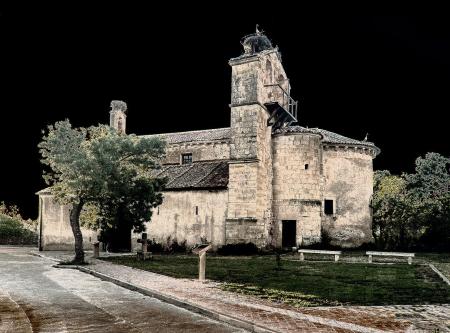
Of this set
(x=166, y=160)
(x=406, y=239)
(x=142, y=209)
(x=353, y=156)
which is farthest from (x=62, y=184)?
(x=406, y=239)

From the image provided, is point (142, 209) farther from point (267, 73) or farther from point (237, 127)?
point (267, 73)

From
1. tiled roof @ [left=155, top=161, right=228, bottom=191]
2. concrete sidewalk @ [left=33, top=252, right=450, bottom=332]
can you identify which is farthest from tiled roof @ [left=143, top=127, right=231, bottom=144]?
concrete sidewalk @ [left=33, top=252, right=450, bottom=332]

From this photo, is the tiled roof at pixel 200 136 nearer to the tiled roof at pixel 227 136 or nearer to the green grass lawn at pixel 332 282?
the tiled roof at pixel 227 136

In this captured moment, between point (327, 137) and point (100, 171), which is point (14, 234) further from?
point (327, 137)

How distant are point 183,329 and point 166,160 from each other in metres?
26.8

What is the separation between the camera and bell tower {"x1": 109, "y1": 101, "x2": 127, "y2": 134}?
36500 mm

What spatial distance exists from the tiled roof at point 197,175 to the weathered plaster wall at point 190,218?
1.50 ft

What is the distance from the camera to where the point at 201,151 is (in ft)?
106

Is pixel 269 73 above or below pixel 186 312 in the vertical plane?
above

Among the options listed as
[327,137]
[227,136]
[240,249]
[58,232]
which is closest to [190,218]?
[240,249]

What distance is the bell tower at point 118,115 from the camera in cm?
3650

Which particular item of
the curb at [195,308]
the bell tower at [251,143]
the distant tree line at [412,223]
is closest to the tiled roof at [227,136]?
the bell tower at [251,143]

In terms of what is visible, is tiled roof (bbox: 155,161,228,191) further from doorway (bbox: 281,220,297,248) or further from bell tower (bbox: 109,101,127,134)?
bell tower (bbox: 109,101,127,134)

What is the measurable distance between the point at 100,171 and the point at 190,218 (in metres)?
9.03
